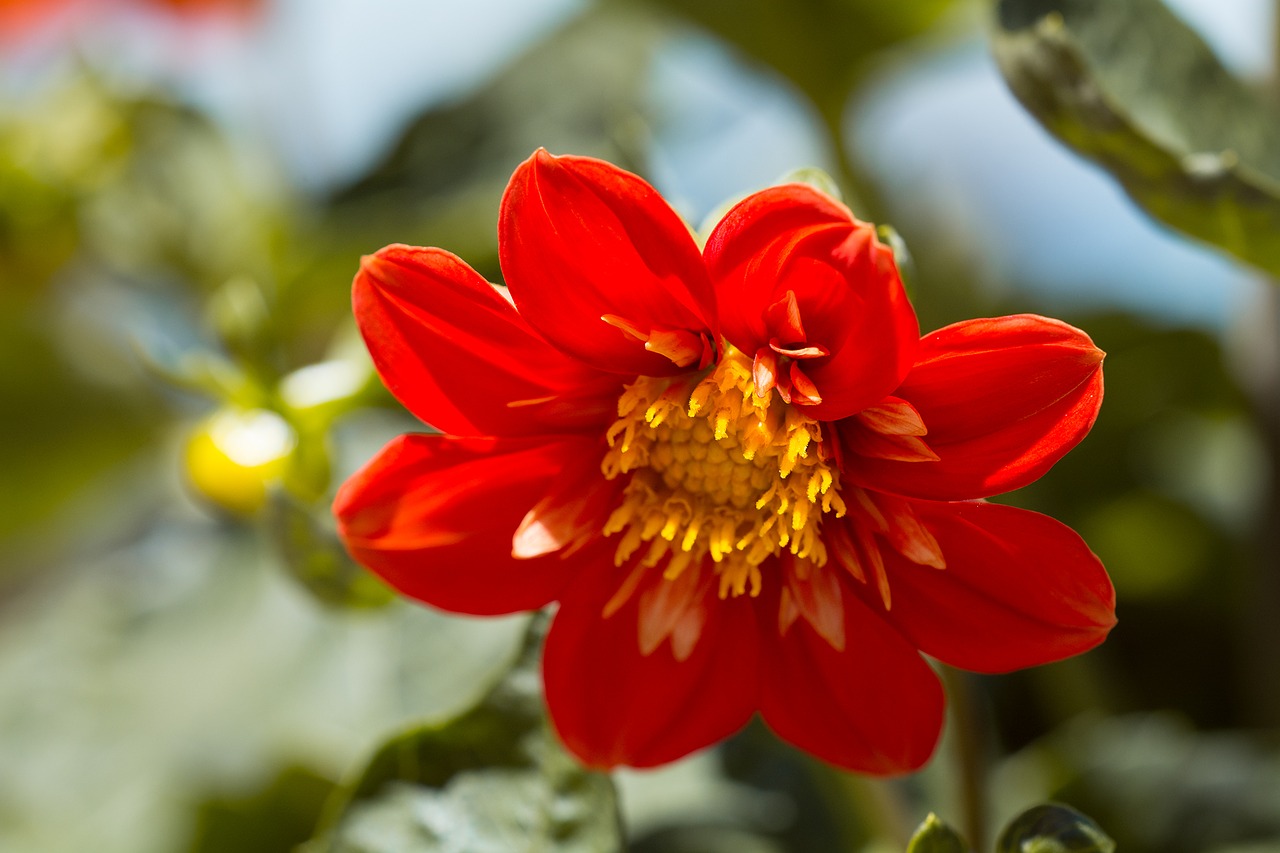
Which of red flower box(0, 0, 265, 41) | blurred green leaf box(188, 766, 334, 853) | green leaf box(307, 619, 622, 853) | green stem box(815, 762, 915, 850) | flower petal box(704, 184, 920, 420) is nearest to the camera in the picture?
flower petal box(704, 184, 920, 420)

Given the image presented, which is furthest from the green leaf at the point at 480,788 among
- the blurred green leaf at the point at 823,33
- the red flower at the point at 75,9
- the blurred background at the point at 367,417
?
the red flower at the point at 75,9

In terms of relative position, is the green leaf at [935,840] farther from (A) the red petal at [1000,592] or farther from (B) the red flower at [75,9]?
(B) the red flower at [75,9]

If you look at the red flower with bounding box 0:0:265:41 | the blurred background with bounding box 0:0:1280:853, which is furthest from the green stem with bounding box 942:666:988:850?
the red flower with bounding box 0:0:265:41

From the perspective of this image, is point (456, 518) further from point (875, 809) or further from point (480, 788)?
point (875, 809)

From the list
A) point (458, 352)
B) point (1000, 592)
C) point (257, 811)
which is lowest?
point (257, 811)

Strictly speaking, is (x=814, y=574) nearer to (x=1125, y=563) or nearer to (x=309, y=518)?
(x=309, y=518)

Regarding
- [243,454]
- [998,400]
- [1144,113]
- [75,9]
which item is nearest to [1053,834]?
[998,400]

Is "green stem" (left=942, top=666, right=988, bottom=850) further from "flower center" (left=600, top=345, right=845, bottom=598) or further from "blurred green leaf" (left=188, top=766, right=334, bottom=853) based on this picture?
"blurred green leaf" (left=188, top=766, right=334, bottom=853)

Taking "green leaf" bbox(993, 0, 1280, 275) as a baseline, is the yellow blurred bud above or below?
below
